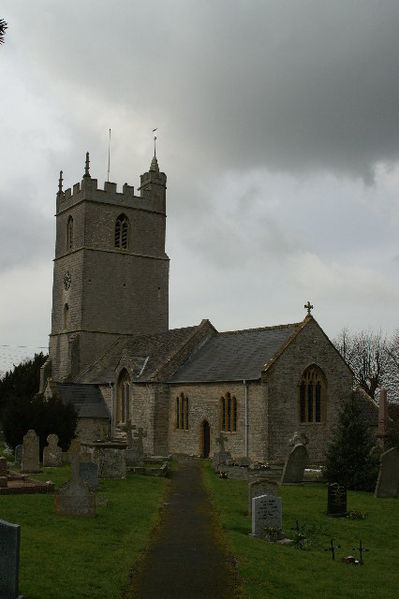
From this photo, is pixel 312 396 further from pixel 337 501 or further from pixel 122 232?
pixel 122 232

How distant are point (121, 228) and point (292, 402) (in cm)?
2229

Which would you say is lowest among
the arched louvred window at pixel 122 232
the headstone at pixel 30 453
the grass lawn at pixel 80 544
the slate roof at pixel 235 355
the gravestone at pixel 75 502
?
the grass lawn at pixel 80 544

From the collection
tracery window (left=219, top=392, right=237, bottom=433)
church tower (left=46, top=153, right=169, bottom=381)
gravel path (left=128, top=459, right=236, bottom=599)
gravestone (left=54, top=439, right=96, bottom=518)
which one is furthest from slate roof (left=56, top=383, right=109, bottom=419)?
gravestone (left=54, top=439, right=96, bottom=518)

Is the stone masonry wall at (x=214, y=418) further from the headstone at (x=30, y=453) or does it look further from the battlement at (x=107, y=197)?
the battlement at (x=107, y=197)

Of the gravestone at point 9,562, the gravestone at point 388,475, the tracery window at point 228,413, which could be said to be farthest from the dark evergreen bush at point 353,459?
the gravestone at point 9,562

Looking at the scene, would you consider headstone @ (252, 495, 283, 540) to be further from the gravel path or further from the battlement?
the battlement

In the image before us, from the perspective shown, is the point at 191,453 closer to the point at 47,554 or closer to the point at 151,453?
the point at 151,453

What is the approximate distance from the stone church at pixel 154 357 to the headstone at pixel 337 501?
11832 millimetres

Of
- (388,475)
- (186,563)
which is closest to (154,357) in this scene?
(388,475)

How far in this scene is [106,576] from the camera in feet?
33.4

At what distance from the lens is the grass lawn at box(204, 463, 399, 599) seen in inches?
406

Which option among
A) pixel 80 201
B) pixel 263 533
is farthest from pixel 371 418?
pixel 80 201

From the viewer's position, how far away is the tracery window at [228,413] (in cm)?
3177

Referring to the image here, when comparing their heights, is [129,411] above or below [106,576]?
above
